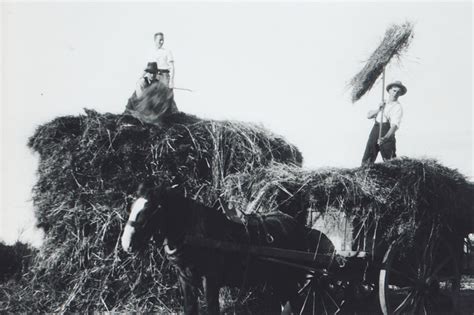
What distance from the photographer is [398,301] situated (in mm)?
8219

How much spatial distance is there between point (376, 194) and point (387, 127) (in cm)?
250

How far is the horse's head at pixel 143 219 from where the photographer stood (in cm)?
434

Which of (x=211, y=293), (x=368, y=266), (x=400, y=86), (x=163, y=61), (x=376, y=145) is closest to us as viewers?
(x=211, y=293)

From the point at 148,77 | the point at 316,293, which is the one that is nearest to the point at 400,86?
the point at 316,293

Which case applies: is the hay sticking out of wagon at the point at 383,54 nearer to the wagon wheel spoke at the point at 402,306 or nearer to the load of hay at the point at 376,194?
the load of hay at the point at 376,194

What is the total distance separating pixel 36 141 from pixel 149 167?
168 cm

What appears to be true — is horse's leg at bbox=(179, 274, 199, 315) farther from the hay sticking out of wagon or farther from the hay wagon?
the hay sticking out of wagon

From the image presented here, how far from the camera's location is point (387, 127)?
8.07m

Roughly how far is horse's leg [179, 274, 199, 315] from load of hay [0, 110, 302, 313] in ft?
6.22

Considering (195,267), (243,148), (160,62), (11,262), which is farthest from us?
(160,62)

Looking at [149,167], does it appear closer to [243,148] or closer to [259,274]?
[243,148]

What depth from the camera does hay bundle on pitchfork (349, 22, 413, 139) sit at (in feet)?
25.6

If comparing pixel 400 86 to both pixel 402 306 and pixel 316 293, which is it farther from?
pixel 316 293

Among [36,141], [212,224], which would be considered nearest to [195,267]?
[212,224]
